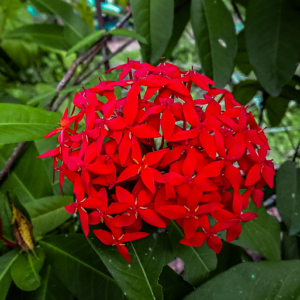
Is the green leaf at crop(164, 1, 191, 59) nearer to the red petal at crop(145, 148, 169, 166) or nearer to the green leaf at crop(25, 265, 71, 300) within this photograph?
the red petal at crop(145, 148, 169, 166)

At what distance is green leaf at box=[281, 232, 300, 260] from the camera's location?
75cm

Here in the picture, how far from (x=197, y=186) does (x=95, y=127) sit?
16 centimetres

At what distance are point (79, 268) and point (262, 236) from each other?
1.35ft

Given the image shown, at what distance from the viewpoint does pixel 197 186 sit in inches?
13.0

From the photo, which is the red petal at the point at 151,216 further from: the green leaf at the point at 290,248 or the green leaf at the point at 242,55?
the green leaf at the point at 242,55

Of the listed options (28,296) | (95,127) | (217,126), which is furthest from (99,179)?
(28,296)

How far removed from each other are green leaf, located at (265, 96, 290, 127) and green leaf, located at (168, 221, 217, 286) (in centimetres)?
71

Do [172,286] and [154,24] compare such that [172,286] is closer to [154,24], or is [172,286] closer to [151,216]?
[151,216]

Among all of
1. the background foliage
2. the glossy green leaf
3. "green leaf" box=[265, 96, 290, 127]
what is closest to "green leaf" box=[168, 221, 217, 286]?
the background foliage

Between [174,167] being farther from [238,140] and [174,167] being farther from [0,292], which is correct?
[0,292]

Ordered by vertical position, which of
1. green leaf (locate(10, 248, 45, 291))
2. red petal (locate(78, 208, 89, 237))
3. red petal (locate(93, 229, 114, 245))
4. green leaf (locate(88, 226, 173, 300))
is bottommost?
green leaf (locate(10, 248, 45, 291))

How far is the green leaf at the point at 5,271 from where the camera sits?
53 cm

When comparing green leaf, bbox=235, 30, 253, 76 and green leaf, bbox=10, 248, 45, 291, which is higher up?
green leaf, bbox=235, 30, 253, 76

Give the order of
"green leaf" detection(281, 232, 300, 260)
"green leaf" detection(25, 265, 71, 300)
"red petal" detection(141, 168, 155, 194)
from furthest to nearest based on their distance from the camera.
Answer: "green leaf" detection(281, 232, 300, 260), "green leaf" detection(25, 265, 71, 300), "red petal" detection(141, 168, 155, 194)
